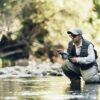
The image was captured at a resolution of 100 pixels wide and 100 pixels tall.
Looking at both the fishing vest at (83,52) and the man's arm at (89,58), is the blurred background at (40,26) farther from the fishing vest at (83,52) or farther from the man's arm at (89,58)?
the man's arm at (89,58)

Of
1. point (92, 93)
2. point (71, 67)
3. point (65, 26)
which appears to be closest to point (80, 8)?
point (65, 26)

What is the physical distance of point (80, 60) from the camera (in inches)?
512

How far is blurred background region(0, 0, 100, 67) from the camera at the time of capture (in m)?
39.9

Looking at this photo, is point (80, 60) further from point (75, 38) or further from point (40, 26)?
point (40, 26)

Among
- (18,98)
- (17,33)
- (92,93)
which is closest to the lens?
(18,98)

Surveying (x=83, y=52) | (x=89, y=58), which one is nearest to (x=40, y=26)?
(x=83, y=52)

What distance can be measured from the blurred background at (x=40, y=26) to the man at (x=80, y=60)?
2559 cm

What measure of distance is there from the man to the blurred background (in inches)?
1007

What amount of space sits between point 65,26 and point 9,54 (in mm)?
4302

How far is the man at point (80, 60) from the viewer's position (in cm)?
1305

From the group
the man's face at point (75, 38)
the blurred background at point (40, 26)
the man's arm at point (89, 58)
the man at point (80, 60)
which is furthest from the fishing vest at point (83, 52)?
the blurred background at point (40, 26)

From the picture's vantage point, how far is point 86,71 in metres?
13.5

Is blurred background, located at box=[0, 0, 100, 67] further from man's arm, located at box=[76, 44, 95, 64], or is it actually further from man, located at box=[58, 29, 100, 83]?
man's arm, located at box=[76, 44, 95, 64]

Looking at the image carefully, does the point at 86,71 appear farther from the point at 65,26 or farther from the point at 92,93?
the point at 65,26
